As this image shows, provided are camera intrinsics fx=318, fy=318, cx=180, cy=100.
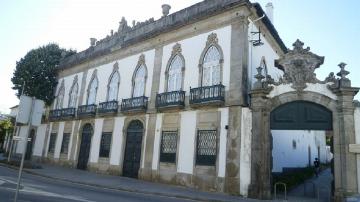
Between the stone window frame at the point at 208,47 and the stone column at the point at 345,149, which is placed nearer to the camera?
the stone column at the point at 345,149

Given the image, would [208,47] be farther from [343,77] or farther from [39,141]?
[39,141]

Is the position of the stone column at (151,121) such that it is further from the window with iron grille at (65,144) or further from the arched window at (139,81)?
the window with iron grille at (65,144)

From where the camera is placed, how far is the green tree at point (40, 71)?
89.4ft

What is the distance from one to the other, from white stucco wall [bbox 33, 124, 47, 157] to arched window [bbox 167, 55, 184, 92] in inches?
618

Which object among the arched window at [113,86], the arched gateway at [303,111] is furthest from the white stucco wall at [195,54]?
the arched window at [113,86]

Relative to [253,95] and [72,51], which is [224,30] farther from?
[72,51]

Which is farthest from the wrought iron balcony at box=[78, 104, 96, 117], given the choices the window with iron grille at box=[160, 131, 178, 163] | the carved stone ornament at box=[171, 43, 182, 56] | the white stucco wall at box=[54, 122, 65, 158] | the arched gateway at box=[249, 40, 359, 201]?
the arched gateway at box=[249, 40, 359, 201]

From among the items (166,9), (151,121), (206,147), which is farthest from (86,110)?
(206,147)

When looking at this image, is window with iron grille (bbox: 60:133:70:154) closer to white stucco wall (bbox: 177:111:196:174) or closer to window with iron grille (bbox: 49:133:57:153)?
window with iron grille (bbox: 49:133:57:153)

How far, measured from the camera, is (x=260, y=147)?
1389 cm

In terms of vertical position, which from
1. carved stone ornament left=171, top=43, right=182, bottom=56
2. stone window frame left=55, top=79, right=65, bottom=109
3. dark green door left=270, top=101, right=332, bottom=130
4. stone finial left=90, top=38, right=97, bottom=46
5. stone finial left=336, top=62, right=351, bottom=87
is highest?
stone finial left=90, top=38, right=97, bottom=46

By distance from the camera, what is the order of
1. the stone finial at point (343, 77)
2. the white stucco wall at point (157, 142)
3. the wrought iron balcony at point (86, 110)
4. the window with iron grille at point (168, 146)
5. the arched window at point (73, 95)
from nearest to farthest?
1. the stone finial at point (343, 77)
2. the window with iron grille at point (168, 146)
3. the white stucco wall at point (157, 142)
4. the wrought iron balcony at point (86, 110)
5. the arched window at point (73, 95)

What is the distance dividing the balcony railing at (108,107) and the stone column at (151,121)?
3.27 m

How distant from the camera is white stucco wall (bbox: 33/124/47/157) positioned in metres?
28.2
